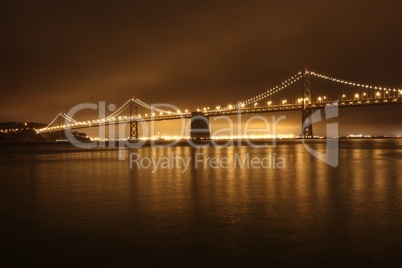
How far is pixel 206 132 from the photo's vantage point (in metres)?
65.6

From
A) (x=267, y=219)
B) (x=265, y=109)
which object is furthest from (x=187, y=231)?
(x=265, y=109)

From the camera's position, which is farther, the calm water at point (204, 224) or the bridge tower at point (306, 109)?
the bridge tower at point (306, 109)

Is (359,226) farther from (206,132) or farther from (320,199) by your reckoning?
(206,132)

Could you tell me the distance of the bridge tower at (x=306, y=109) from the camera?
54.8 m

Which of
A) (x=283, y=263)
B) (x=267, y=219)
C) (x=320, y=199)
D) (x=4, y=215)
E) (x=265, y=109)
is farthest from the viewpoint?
(x=265, y=109)

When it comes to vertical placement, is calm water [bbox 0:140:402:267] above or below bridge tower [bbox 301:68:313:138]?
below

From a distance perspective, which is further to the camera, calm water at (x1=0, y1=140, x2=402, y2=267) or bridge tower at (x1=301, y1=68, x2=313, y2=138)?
bridge tower at (x1=301, y1=68, x2=313, y2=138)

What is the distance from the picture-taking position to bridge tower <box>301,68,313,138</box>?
54.8m

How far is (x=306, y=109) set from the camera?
180ft

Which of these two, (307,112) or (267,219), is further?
(307,112)

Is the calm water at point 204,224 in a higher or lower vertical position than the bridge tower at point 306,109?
lower

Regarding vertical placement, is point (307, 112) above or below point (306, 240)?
above

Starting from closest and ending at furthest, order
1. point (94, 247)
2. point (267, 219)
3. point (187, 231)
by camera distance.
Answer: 1. point (94, 247)
2. point (187, 231)
3. point (267, 219)

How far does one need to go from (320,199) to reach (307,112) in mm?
49252
